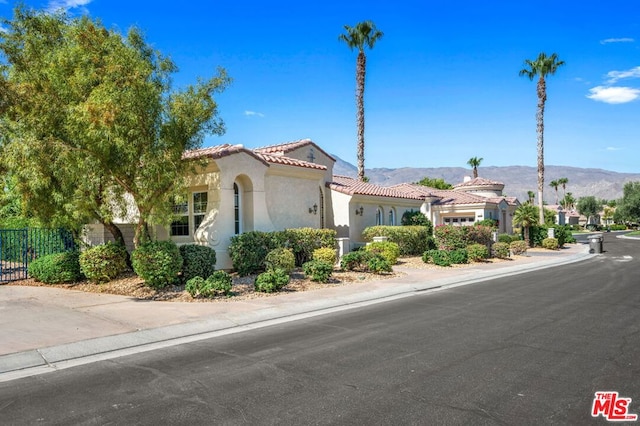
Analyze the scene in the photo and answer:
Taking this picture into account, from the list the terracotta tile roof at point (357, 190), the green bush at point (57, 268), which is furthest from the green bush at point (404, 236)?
the green bush at point (57, 268)

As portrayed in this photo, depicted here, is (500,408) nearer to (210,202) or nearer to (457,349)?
(457,349)

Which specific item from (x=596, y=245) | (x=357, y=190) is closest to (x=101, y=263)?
(x=357, y=190)

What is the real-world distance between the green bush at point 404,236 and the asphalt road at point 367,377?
1401 cm

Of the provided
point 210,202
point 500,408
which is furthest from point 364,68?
point 500,408

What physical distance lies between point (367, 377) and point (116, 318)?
20.3 feet

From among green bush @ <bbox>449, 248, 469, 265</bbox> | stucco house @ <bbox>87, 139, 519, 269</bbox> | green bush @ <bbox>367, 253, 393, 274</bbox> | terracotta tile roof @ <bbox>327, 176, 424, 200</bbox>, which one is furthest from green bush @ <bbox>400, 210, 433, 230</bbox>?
green bush @ <bbox>367, 253, 393, 274</bbox>

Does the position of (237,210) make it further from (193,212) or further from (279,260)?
(279,260)

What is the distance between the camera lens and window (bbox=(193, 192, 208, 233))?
16.8 metres

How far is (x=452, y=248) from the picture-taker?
24875mm

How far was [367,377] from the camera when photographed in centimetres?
606

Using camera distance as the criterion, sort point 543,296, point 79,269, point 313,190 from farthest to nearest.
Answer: point 313,190
point 79,269
point 543,296

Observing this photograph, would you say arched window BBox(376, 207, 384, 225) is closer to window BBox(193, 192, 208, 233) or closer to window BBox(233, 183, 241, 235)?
window BBox(233, 183, 241, 235)

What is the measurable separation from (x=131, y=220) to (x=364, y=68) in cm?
2135

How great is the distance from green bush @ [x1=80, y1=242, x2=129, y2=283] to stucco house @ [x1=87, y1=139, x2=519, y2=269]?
1770 mm
